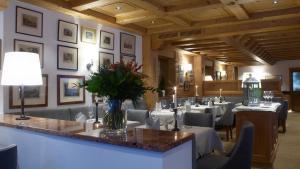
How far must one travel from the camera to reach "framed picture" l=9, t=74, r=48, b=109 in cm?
387

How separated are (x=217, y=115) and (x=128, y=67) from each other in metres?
4.94

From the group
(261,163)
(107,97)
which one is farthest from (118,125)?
(261,163)

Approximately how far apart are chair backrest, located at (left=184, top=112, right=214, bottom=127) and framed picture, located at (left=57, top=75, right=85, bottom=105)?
2125mm

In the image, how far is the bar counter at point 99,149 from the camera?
4.54 ft

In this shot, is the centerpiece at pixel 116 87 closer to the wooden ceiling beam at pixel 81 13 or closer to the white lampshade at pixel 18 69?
the white lampshade at pixel 18 69

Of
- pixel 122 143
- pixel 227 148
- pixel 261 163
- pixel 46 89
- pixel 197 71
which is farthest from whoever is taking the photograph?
pixel 197 71

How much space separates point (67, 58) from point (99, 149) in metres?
3.51

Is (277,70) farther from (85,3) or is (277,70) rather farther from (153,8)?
(85,3)

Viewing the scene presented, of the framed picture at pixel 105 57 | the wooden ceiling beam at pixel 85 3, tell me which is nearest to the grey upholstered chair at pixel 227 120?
the framed picture at pixel 105 57

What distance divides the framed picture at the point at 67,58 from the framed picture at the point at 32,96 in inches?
15.9

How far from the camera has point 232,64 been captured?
14062 millimetres

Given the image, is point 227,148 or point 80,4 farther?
point 227,148

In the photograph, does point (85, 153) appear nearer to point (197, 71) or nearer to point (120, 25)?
point (120, 25)

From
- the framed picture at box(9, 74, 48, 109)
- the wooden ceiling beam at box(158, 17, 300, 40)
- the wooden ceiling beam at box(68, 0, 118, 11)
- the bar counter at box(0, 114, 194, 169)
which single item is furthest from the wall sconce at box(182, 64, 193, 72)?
the bar counter at box(0, 114, 194, 169)
